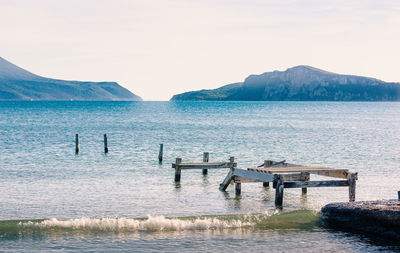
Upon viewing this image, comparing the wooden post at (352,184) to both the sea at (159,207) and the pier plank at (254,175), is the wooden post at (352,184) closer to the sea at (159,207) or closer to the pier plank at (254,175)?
the sea at (159,207)

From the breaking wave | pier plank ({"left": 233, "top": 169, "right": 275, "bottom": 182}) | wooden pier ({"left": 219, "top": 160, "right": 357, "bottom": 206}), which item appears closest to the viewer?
the breaking wave

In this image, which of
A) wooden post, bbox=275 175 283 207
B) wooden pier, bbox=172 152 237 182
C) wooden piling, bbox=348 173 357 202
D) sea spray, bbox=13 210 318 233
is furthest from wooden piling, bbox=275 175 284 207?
wooden pier, bbox=172 152 237 182

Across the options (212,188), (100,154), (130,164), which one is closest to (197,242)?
(212,188)

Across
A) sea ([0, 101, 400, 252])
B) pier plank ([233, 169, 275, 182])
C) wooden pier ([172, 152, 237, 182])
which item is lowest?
sea ([0, 101, 400, 252])

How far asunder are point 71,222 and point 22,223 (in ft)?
4.67

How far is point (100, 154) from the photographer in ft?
143

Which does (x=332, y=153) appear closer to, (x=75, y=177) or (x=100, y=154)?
(x=100, y=154)

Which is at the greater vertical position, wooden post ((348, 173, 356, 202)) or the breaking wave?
wooden post ((348, 173, 356, 202))

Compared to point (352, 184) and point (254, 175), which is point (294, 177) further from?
point (352, 184)

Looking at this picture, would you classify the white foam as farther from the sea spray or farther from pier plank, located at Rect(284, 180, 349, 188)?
pier plank, located at Rect(284, 180, 349, 188)

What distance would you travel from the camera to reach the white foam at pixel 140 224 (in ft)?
52.2

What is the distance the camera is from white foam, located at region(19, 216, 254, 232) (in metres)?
15.9

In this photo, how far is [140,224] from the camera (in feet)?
53.1

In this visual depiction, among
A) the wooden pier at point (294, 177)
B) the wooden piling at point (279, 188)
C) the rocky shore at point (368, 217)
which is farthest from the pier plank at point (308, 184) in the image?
the rocky shore at point (368, 217)
